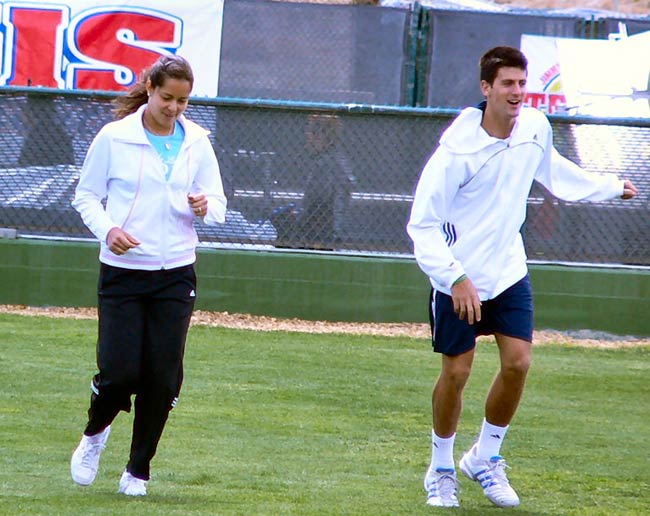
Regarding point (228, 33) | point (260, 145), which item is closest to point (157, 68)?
point (260, 145)

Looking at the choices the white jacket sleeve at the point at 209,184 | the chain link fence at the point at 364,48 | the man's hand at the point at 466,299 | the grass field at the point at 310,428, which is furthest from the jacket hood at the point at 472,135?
the chain link fence at the point at 364,48

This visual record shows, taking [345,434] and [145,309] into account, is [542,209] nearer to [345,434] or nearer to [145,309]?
[345,434]

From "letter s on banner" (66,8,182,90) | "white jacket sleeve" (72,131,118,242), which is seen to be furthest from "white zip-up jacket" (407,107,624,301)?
"letter s on banner" (66,8,182,90)

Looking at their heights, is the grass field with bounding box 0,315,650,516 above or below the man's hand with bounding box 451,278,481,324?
below

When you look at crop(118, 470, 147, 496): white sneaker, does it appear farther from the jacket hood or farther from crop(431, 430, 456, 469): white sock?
the jacket hood

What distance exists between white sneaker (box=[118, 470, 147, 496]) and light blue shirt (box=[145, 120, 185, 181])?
125 cm

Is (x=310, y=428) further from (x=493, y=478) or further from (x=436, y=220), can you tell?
(x=436, y=220)

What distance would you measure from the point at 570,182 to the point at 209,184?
62.0 inches

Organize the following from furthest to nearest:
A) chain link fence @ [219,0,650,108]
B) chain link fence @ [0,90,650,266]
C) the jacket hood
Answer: chain link fence @ [219,0,650,108]
chain link fence @ [0,90,650,266]
the jacket hood

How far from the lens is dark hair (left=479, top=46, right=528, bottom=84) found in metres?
5.31

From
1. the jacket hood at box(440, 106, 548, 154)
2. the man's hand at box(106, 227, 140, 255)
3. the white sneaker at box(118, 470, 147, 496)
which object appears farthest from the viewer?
the white sneaker at box(118, 470, 147, 496)

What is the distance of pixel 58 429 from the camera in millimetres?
6875

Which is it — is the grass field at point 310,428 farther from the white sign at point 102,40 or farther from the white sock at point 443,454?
the white sign at point 102,40

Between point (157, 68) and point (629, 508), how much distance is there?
2.71 m
